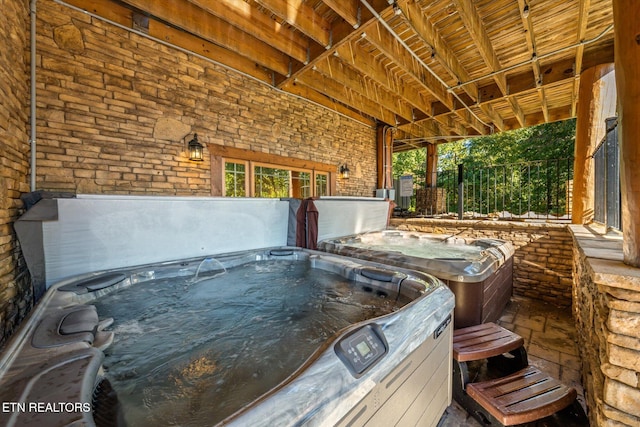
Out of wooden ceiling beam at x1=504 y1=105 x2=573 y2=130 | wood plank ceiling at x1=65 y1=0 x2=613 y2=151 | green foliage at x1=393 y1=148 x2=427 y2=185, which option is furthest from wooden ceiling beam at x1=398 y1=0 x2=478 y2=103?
green foliage at x1=393 y1=148 x2=427 y2=185

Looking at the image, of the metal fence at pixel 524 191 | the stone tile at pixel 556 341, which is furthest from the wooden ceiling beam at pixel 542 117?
the stone tile at pixel 556 341

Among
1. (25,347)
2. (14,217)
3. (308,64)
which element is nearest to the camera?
(25,347)

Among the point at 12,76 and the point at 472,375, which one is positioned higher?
the point at 12,76

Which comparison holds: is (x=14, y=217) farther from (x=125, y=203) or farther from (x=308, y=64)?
(x=308, y=64)

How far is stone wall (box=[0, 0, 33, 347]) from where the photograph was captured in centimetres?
151

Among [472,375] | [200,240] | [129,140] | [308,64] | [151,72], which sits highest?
[308,64]

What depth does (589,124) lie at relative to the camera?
10.3 feet

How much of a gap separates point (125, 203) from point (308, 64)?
2734 millimetres

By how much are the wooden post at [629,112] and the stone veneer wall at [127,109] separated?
12.4 feet

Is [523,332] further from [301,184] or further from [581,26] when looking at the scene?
[301,184]

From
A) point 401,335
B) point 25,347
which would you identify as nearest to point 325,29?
point 401,335

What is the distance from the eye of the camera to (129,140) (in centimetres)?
291

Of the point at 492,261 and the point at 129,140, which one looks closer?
the point at 492,261

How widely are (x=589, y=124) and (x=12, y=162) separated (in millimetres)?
5904
